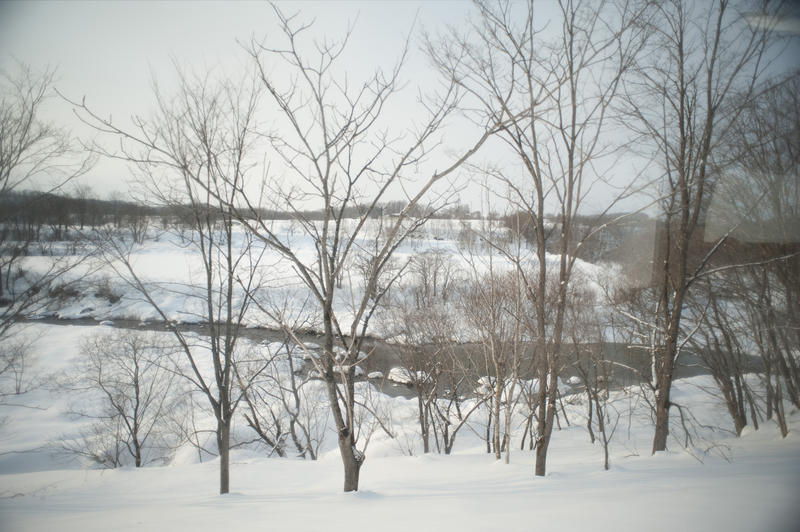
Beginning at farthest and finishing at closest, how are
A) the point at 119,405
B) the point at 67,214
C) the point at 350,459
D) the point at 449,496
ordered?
the point at 119,405
the point at 67,214
the point at 350,459
the point at 449,496

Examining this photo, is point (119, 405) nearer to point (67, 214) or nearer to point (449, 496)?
point (67, 214)

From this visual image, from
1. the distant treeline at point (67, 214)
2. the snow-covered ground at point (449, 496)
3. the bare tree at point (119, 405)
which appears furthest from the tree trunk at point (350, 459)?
the bare tree at point (119, 405)

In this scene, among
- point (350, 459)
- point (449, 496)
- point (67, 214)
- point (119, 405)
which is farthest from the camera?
point (119, 405)

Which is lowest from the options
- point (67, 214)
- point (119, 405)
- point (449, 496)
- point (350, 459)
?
point (119, 405)

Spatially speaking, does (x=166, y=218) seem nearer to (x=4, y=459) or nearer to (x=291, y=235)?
(x=291, y=235)

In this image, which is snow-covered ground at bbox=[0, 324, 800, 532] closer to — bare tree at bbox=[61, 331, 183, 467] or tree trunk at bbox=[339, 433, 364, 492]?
tree trunk at bbox=[339, 433, 364, 492]

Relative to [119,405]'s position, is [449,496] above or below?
above

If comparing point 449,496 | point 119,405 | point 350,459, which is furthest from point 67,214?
point 119,405

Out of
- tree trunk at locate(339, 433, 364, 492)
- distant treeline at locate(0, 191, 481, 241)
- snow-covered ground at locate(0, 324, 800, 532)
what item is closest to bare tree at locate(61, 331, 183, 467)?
snow-covered ground at locate(0, 324, 800, 532)

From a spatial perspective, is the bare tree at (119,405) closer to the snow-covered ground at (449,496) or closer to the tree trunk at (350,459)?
the snow-covered ground at (449,496)

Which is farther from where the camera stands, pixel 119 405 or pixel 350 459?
pixel 119 405

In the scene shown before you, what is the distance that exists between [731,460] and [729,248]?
11.3 ft

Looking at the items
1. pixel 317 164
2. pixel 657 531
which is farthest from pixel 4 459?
pixel 657 531

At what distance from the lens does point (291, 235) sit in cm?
415
